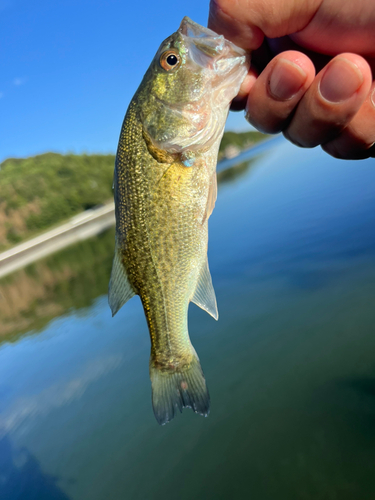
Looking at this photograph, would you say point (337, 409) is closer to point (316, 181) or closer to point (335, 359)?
point (335, 359)

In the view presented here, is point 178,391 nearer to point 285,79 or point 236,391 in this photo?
point 285,79

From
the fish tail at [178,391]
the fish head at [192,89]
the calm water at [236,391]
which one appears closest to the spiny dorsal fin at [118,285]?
the fish tail at [178,391]

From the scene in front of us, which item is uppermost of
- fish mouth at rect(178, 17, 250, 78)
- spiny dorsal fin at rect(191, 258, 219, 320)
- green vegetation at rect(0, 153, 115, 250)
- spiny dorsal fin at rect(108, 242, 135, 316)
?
green vegetation at rect(0, 153, 115, 250)

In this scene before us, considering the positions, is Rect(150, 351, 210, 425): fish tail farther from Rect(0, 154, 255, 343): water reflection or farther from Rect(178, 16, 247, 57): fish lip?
Rect(0, 154, 255, 343): water reflection

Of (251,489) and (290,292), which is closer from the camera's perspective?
(251,489)

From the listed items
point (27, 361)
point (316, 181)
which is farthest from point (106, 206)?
point (27, 361)

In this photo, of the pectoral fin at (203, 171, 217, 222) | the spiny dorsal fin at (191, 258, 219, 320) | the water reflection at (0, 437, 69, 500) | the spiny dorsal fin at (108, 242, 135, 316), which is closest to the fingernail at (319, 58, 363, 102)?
the pectoral fin at (203, 171, 217, 222)

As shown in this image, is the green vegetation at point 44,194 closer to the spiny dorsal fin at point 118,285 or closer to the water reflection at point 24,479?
the water reflection at point 24,479
